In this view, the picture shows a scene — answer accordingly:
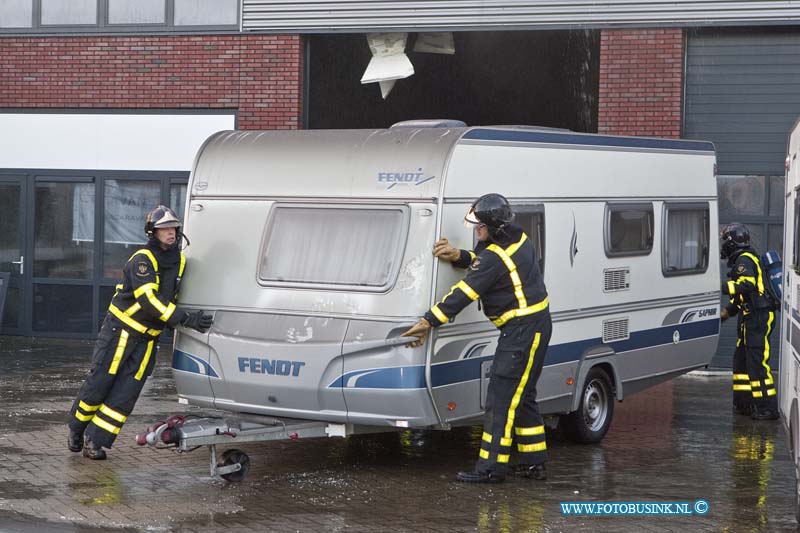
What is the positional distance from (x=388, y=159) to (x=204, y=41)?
8.71m

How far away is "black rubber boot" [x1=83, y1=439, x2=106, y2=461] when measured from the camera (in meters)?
9.68

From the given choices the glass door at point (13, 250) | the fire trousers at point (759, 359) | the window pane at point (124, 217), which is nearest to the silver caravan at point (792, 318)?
the fire trousers at point (759, 359)

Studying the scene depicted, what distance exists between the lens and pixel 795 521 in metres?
8.16

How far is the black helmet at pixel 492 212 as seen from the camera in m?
8.78

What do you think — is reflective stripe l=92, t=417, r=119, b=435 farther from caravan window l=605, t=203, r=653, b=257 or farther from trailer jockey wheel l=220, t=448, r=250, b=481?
caravan window l=605, t=203, r=653, b=257

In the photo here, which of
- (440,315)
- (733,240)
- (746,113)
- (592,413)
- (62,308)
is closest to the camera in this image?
(440,315)

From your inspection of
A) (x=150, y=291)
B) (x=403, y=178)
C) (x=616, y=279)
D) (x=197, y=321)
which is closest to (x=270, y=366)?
(x=197, y=321)

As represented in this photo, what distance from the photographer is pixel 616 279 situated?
35.4 feet

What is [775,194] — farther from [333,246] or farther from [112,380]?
[112,380]

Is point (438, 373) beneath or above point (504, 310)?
beneath

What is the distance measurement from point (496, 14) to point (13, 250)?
7.49 m

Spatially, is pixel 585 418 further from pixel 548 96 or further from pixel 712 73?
pixel 548 96

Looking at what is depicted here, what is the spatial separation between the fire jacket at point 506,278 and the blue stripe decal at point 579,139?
0.77 metres

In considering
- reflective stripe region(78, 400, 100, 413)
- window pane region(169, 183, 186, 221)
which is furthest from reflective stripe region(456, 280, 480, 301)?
window pane region(169, 183, 186, 221)
